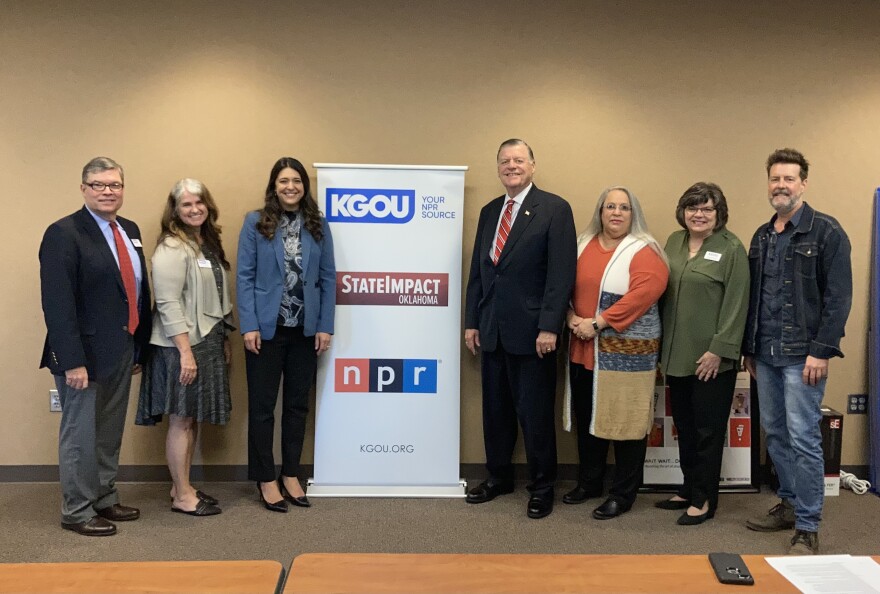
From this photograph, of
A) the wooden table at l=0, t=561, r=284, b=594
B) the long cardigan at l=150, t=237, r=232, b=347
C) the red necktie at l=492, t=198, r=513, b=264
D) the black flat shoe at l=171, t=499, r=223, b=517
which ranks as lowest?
the black flat shoe at l=171, t=499, r=223, b=517

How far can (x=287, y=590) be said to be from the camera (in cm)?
134

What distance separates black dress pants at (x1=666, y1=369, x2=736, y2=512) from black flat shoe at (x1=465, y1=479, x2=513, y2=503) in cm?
97

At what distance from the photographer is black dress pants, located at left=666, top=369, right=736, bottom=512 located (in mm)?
3191

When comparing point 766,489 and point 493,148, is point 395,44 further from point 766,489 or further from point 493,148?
point 766,489

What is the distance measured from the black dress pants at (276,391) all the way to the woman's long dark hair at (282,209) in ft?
1.69

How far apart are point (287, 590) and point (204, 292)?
2179 millimetres

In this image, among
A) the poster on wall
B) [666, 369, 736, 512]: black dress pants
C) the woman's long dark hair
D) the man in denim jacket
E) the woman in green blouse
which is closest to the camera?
the man in denim jacket

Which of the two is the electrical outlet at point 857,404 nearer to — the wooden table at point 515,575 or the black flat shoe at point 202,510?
the wooden table at point 515,575

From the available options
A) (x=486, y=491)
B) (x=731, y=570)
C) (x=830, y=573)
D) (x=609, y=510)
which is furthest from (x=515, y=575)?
(x=486, y=491)

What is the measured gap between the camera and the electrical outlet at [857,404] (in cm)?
390

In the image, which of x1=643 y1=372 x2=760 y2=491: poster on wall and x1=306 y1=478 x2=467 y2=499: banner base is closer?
x1=306 y1=478 x2=467 y2=499: banner base

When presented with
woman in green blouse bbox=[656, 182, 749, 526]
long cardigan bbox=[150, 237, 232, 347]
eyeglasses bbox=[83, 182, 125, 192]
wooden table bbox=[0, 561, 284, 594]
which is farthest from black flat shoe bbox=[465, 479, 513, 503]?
eyeglasses bbox=[83, 182, 125, 192]

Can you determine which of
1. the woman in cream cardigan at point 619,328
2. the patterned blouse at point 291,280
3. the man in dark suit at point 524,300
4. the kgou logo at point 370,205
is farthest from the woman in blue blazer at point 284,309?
the woman in cream cardigan at point 619,328

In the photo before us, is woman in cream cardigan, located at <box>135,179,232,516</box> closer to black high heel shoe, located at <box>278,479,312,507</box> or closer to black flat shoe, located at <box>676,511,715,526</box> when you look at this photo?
black high heel shoe, located at <box>278,479,312,507</box>
